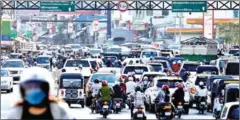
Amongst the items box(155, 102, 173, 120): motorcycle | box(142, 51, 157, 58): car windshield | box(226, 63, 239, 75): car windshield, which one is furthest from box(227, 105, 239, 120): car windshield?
box(142, 51, 157, 58): car windshield

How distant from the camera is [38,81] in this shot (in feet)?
19.9

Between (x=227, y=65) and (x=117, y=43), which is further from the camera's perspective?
(x=117, y=43)

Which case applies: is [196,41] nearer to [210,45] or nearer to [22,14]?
[210,45]

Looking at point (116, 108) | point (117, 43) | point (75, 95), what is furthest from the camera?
point (117, 43)

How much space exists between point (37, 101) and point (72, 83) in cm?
2869

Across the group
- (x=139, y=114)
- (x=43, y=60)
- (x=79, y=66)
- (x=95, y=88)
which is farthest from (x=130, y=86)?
(x=43, y=60)

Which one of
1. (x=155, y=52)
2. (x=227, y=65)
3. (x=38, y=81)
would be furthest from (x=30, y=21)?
(x=38, y=81)

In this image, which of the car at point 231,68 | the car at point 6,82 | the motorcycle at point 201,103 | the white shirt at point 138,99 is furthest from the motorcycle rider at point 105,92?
the car at point 6,82

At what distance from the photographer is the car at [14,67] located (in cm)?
4975

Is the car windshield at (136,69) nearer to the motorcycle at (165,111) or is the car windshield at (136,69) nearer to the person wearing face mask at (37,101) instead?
the motorcycle at (165,111)

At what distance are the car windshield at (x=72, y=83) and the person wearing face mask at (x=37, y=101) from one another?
93.3 ft

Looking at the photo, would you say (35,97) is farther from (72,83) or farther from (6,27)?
(6,27)

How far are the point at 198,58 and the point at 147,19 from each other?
88223 mm

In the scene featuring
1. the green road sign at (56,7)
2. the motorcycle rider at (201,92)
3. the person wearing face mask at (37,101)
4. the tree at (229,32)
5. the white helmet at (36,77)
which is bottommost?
the motorcycle rider at (201,92)
